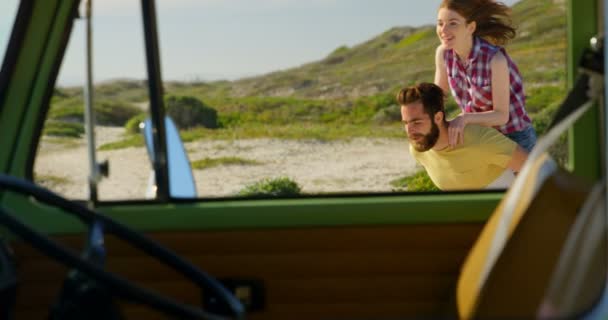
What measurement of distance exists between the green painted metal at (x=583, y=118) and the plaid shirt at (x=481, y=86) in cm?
156

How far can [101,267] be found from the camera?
1.50 metres

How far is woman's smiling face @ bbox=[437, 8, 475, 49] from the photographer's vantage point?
4.10 meters

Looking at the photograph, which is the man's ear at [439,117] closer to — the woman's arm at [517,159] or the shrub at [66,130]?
the woman's arm at [517,159]

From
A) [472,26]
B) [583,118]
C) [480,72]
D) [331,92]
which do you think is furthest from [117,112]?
[583,118]

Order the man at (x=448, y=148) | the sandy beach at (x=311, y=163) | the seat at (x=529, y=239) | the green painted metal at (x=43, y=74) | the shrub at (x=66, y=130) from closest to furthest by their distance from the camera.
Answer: the seat at (x=529, y=239)
the green painted metal at (x=43, y=74)
the man at (x=448, y=148)
the shrub at (x=66, y=130)
the sandy beach at (x=311, y=163)

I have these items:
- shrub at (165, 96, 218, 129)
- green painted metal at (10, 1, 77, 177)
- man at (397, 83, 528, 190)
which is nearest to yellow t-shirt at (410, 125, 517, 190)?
man at (397, 83, 528, 190)

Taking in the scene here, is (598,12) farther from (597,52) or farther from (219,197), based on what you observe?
(219,197)

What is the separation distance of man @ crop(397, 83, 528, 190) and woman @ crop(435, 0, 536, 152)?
6 cm

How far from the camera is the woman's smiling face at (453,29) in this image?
4.10 metres

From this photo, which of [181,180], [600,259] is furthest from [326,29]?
[600,259]

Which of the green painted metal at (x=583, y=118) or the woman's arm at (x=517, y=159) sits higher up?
the green painted metal at (x=583, y=118)

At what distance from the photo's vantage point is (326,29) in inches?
495

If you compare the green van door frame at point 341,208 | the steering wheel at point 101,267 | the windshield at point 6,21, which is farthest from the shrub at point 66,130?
the steering wheel at point 101,267

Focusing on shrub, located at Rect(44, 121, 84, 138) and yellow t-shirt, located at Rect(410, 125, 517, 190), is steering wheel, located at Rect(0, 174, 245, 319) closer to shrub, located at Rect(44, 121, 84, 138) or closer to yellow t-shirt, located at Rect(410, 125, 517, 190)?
yellow t-shirt, located at Rect(410, 125, 517, 190)
